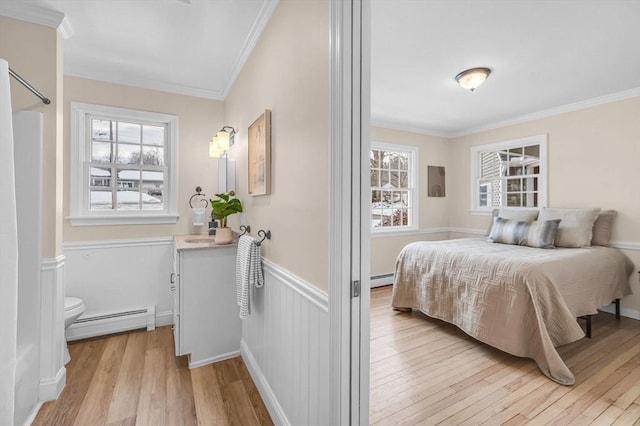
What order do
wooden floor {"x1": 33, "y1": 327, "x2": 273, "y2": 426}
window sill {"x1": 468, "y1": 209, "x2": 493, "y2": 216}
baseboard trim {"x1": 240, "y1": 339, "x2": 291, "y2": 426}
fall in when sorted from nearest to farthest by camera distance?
baseboard trim {"x1": 240, "y1": 339, "x2": 291, "y2": 426} < wooden floor {"x1": 33, "y1": 327, "x2": 273, "y2": 426} < window sill {"x1": 468, "y1": 209, "x2": 493, "y2": 216}

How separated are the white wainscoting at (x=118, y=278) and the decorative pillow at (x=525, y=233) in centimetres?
378

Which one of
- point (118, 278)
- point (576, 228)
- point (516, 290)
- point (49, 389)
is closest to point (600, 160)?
point (576, 228)

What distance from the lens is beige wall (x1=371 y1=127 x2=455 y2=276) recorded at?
14.9 feet

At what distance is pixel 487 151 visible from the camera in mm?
4719

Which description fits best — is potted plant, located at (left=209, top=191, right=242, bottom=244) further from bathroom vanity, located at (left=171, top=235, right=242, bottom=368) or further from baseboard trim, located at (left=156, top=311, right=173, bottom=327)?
baseboard trim, located at (left=156, top=311, right=173, bottom=327)

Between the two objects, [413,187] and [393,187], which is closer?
[393,187]

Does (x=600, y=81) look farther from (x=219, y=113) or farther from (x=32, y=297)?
(x=32, y=297)

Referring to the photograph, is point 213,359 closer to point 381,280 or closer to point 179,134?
point 179,134

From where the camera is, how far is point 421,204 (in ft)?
16.2

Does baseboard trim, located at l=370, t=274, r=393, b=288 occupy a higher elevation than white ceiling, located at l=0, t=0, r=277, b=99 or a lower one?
lower

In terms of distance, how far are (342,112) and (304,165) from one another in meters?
0.38

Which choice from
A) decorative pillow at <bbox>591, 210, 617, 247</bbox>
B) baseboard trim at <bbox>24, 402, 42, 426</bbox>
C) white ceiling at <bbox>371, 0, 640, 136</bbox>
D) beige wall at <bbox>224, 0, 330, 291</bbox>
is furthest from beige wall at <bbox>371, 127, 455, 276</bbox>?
baseboard trim at <bbox>24, 402, 42, 426</bbox>

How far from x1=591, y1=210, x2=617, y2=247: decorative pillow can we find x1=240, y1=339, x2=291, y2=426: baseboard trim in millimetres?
3759

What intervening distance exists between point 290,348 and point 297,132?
110cm
